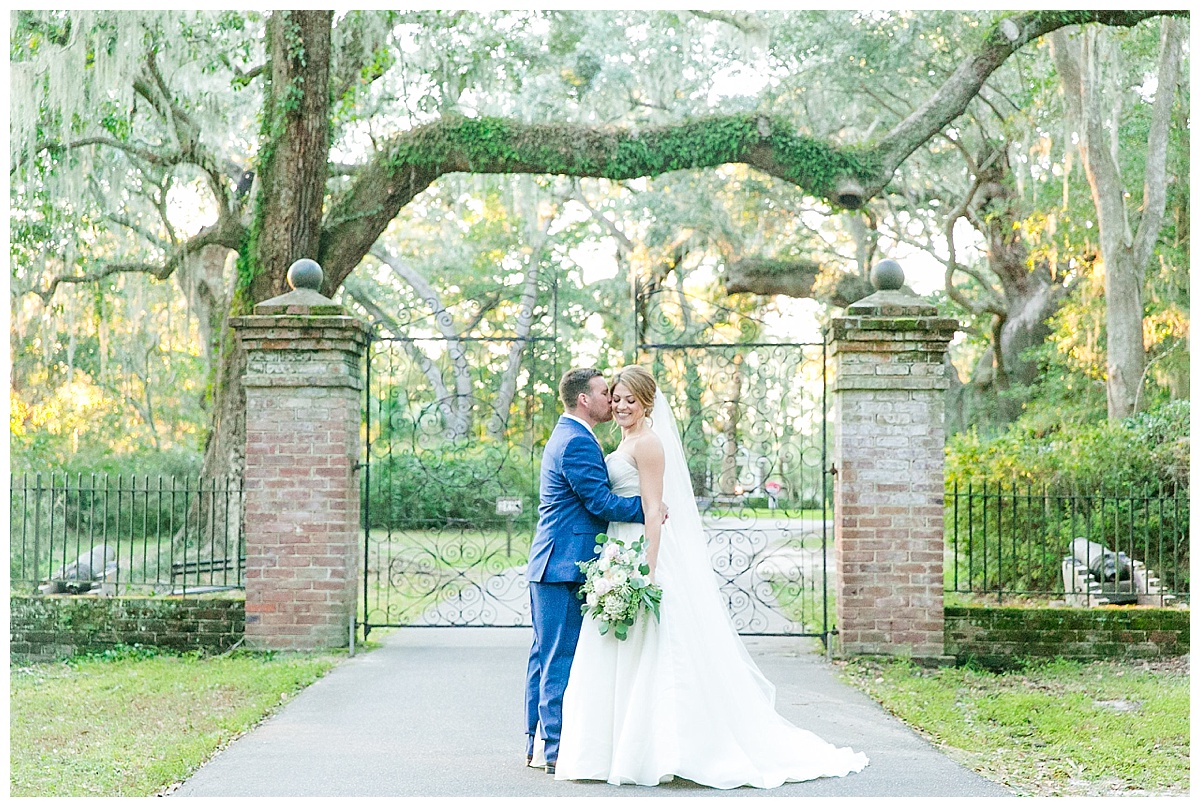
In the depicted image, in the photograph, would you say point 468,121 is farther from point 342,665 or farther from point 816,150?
point 342,665

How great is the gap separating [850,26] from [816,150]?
7.97 m

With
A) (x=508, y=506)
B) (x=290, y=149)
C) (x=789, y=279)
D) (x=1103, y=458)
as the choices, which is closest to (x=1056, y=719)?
(x=508, y=506)

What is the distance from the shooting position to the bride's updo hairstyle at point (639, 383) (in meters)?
5.36

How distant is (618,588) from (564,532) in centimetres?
42

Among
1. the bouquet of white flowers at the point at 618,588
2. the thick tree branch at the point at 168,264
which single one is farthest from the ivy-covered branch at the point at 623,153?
the bouquet of white flowers at the point at 618,588

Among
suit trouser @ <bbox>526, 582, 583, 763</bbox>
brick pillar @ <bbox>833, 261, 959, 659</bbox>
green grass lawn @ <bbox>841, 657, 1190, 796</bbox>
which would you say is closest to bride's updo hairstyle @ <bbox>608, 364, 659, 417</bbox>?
suit trouser @ <bbox>526, 582, 583, 763</bbox>

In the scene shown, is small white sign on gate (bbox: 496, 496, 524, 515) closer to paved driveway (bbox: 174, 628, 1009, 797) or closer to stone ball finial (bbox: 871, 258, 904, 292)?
paved driveway (bbox: 174, 628, 1009, 797)

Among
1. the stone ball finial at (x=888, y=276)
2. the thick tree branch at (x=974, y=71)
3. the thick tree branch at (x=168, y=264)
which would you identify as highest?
the thick tree branch at (x=974, y=71)

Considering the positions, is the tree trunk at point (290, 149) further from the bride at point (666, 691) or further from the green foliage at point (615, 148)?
the bride at point (666, 691)

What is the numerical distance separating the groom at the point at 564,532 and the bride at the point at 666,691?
8cm

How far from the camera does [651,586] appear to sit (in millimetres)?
5199

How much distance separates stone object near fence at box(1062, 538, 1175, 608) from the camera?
9.30m

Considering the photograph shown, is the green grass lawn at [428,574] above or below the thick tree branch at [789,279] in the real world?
below

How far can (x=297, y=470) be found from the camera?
334 inches
